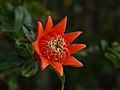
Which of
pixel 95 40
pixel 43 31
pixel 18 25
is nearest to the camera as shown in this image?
pixel 43 31

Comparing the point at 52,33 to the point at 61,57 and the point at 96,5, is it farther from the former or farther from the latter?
the point at 96,5

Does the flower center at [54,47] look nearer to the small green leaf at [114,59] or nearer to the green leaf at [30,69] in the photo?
the green leaf at [30,69]

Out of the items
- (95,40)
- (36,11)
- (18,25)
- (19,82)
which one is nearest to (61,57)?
(18,25)

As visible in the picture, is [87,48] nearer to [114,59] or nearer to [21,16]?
[114,59]

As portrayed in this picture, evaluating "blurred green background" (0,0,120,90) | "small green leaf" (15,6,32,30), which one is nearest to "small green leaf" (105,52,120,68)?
"blurred green background" (0,0,120,90)

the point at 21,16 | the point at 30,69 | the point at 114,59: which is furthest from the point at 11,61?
the point at 114,59

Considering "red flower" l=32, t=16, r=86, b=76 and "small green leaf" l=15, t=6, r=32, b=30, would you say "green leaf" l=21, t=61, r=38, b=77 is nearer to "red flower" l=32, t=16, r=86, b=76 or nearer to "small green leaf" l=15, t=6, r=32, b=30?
"red flower" l=32, t=16, r=86, b=76

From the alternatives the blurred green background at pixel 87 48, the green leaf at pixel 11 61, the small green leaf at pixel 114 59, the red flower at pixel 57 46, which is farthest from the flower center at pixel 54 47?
the blurred green background at pixel 87 48
